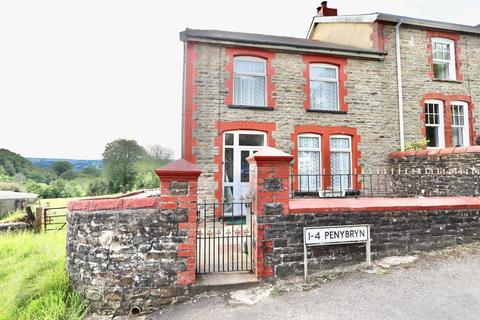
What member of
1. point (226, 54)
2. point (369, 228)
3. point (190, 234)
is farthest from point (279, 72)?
point (190, 234)

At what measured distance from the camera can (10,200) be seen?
59.1 ft

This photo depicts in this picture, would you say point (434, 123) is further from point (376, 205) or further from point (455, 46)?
point (376, 205)

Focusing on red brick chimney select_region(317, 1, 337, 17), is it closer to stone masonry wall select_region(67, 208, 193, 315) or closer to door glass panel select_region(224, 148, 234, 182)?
door glass panel select_region(224, 148, 234, 182)

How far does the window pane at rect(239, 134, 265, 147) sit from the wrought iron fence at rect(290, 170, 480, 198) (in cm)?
185

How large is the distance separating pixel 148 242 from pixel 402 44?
12409 millimetres

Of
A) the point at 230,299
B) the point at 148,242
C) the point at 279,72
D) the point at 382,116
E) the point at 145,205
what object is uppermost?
the point at 279,72

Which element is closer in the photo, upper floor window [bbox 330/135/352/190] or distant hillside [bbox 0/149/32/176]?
upper floor window [bbox 330/135/352/190]

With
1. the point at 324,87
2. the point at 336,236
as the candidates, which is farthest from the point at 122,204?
the point at 324,87

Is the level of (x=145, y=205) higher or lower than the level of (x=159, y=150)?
lower

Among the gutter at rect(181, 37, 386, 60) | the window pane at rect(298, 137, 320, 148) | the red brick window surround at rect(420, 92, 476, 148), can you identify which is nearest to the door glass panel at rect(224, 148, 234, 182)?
the window pane at rect(298, 137, 320, 148)

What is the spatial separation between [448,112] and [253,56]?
856cm

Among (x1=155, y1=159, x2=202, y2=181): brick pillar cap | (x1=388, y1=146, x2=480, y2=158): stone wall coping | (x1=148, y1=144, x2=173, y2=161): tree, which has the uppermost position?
(x1=148, y1=144, x2=173, y2=161): tree

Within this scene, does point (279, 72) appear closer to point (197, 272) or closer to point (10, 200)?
point (197, 272)

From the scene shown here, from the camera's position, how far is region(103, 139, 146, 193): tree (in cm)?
2577
